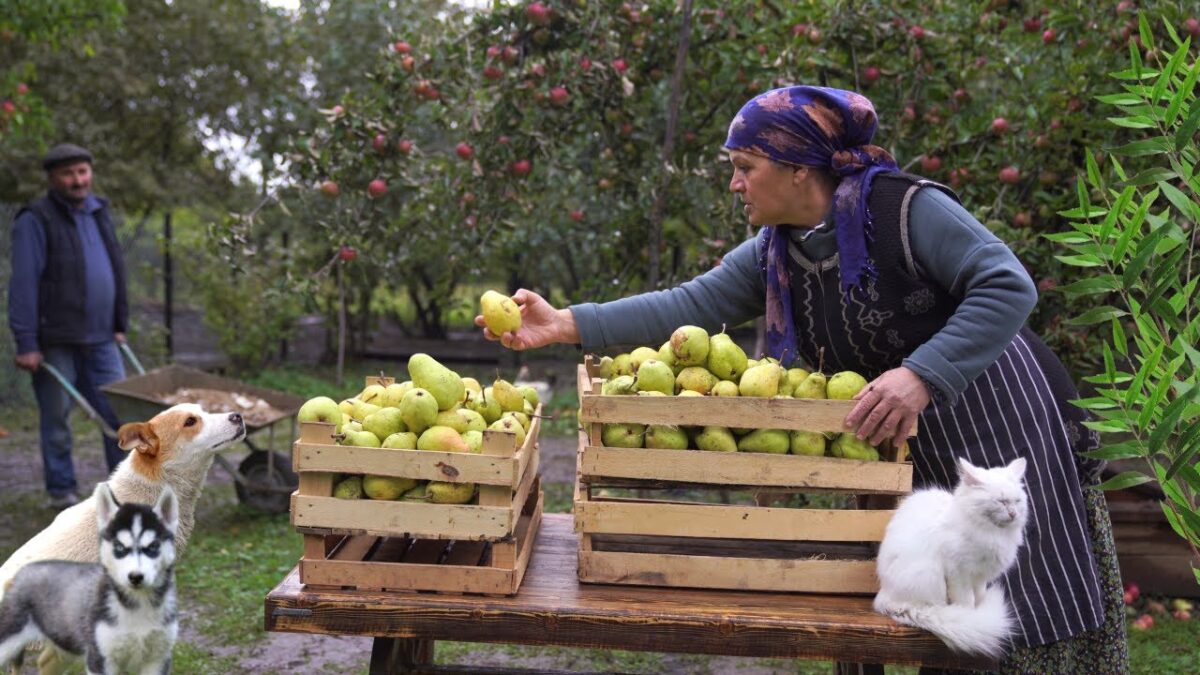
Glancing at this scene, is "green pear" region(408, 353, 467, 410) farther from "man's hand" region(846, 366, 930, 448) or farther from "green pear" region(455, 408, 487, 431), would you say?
"man's hand" region(846, 366, 930, 448)

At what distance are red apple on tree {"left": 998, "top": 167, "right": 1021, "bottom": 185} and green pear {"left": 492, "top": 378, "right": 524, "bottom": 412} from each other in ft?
10.8

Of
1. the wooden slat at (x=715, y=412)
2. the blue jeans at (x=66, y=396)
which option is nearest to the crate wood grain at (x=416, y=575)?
the wooden slat at (x=715, y=412)

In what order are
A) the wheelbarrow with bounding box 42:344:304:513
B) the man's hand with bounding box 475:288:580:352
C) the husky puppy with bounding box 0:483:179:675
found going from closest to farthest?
1. the husky puppy with bounding box 0:483:179:675
2. the man's hand with bounding box 475:288:580:352
3. the wheelbarrow with bounding box 42:344:304:513

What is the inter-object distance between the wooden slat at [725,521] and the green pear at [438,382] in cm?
43

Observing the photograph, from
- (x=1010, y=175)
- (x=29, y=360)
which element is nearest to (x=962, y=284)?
(x=1010, y=175)

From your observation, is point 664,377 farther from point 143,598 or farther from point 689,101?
point 689,101

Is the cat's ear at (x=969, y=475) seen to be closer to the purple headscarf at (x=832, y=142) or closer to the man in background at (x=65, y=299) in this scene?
the purple headscarf at (x=832, y=142)

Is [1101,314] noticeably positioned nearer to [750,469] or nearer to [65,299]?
[750,469]

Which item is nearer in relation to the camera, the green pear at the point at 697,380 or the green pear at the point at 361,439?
the green pear at the point at 361,439

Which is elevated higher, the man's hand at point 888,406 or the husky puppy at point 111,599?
the man's hand at point 888,406

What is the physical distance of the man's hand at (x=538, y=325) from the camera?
2.92 meters

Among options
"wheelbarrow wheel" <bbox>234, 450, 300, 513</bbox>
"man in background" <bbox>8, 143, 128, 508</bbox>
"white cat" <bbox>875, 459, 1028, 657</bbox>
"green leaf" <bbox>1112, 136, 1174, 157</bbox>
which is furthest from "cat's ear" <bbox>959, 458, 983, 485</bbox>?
"man in background" <bbox>8, 143, 128, 508</bbox>

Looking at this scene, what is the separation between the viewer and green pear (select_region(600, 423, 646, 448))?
233cm

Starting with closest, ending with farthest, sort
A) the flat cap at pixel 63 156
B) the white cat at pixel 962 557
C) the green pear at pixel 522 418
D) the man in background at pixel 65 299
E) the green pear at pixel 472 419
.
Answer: the white cat at pixel 962 557 → the green pear at pixel 472 419 → the green pear at pixel 522 418 → the flat cap at pixel 63 156 → the man in background at pixel 65 299
